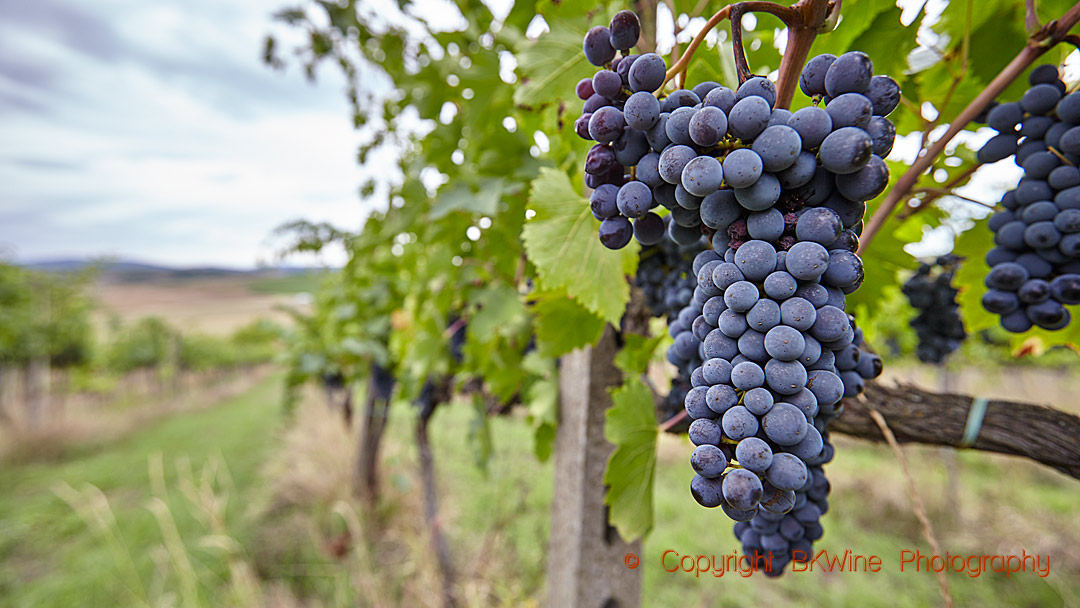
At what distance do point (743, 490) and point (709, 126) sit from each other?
0.92 feet

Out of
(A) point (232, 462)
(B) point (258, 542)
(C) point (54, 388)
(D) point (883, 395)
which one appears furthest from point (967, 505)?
(C) point (54, 388)

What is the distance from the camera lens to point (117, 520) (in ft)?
A: 17.2

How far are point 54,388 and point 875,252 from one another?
16.5 m

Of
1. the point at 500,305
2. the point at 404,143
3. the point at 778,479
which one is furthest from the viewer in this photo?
the point at 404,143

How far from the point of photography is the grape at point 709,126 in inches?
14.5

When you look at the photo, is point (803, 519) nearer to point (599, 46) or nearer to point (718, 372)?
point (718, 372)

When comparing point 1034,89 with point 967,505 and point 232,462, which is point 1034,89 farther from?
point 232,462

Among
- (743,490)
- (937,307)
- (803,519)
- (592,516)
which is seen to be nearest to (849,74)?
(743,490)

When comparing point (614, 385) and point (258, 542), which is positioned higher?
point (614, 385)

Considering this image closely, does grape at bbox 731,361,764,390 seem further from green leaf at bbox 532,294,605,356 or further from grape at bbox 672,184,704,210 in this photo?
green leaf at bbox 532,294,605,356

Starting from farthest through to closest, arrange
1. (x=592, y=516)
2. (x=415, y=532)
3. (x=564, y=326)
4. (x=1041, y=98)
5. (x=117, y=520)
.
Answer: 1. (x=117, y=520)
2. (x=415, y=532)
3. (x=592, y=516)
4. (x=564, y=326)
5. (x=1041, y=98)

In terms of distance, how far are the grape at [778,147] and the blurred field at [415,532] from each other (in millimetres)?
1814

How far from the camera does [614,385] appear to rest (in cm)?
110

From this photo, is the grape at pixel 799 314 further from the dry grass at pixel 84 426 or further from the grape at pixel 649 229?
the dry grass at pixel 84 426
